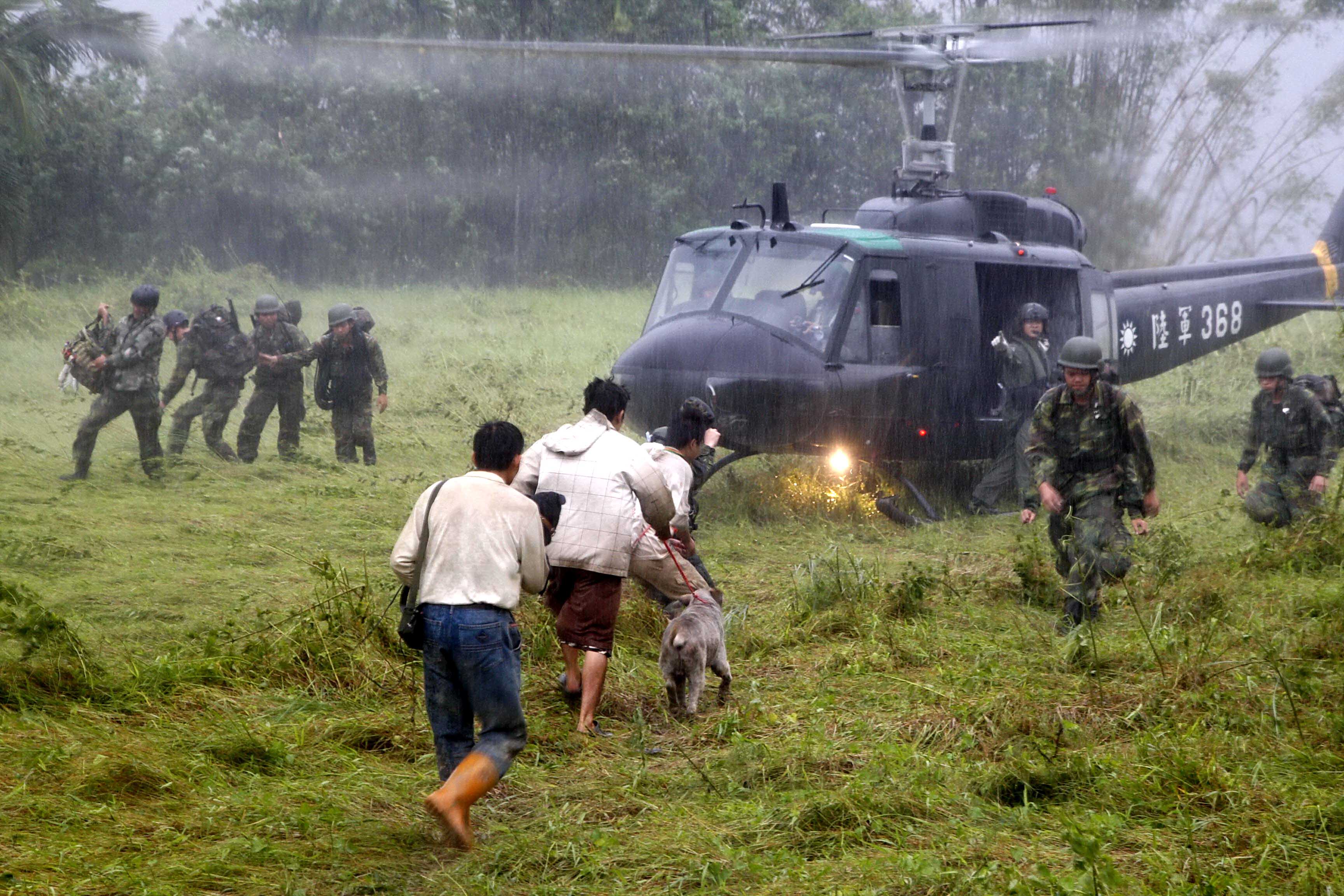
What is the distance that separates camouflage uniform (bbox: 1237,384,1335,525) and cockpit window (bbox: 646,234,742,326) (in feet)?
12.5

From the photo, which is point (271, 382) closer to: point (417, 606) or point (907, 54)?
point (907, 54)

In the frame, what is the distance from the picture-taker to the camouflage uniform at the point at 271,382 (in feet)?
38.3

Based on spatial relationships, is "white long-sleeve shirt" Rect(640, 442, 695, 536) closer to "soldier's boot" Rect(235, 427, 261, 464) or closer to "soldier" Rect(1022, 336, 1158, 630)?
"soldier" Rect(1022, 336, 1158, 630)

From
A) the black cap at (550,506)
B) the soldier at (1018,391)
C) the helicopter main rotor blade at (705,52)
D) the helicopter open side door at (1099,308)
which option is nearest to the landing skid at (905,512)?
the soldier at (1018,391)

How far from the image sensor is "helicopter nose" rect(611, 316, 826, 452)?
9.11m

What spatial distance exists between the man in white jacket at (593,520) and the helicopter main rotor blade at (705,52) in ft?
10.5

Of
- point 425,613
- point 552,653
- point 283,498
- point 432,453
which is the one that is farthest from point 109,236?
point 425,613

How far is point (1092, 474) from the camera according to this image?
21.4 feet

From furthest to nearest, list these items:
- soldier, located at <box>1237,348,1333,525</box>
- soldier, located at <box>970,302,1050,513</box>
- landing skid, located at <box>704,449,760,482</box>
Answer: soldier, located at <box>970,302,1050,513</box> < landing skid, located at <box>704,449,760,482</box> < soldier, located at <box>1237,348,1333,525</box>

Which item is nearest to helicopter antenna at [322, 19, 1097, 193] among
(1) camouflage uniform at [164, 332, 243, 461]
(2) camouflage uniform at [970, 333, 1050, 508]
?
(2) camouflage uniform at [970, 333, 1050, 508]

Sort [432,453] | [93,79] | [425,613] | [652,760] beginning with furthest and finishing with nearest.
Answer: [93,79] < [432,453] < [652,760] < [425,613]

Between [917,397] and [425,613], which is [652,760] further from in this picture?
[917,397]

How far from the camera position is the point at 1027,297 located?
10883 mm

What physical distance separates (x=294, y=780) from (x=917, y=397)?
6.26 m
